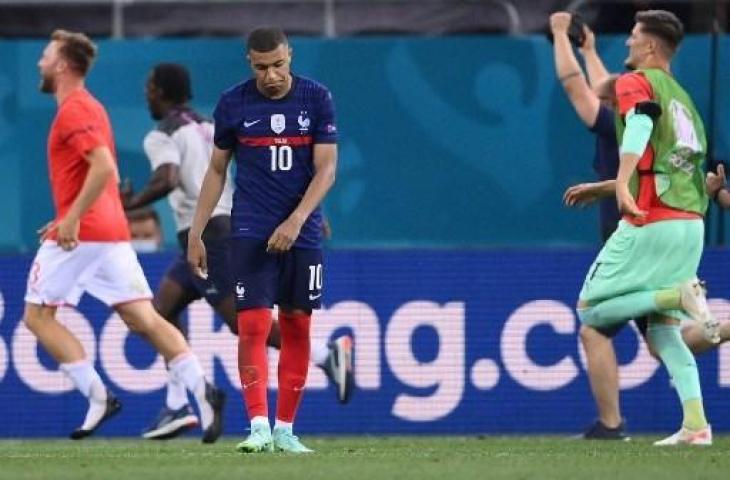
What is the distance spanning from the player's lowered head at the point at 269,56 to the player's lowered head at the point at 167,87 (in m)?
3.13

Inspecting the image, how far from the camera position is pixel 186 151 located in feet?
46.1

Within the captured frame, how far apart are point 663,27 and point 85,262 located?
3461 millimetres

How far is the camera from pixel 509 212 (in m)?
17.3

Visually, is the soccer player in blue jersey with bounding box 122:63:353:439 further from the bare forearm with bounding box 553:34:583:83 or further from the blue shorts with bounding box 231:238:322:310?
the blue shorts with bounding box 231:238:322:310

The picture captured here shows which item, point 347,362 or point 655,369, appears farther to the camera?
point 655,369

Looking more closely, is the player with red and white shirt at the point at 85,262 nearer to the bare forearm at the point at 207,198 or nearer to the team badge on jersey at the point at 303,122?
the bare forearm at the point at 207,198

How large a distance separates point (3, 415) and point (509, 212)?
443 centimetres

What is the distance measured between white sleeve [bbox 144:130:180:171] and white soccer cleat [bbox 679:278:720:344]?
372 cm

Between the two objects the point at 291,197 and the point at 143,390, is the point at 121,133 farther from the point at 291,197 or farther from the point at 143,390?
the point at 291,197

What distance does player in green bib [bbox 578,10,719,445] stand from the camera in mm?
11594

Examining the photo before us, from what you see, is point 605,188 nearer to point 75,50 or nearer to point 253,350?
point 253,350

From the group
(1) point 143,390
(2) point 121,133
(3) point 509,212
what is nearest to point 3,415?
(1) point 143,390

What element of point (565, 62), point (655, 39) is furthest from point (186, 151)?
point (655, 39)

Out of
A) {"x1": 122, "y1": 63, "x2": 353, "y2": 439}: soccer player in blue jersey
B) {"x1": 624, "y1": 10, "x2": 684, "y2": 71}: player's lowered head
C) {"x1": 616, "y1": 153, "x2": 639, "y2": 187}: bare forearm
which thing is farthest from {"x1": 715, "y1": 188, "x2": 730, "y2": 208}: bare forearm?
{"x1": 122, "y1": 63, "x2": 353, "y2": 439}: soccer player in blue jersey
